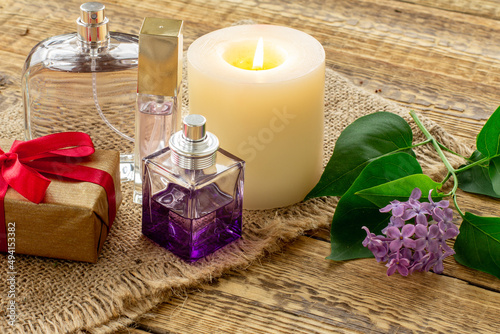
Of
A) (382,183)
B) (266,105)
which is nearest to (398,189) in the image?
(382,183)

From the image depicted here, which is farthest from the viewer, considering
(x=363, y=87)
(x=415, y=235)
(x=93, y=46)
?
(x=363, y=87)

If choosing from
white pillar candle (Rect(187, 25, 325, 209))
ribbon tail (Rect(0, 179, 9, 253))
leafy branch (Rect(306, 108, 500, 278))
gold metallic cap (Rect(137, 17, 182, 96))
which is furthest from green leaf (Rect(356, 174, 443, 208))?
ribbon tail (Rect(0, 179, 9, 253))

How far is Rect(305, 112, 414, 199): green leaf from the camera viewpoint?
26.9 inches

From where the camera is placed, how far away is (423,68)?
0.99 m

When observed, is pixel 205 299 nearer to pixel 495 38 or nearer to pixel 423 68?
pixel 423 68

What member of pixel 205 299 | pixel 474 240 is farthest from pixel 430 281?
pixel 205 299

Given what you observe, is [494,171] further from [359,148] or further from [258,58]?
[258,58]

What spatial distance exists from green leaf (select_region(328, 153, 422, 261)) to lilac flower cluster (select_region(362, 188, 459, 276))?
0.03 m

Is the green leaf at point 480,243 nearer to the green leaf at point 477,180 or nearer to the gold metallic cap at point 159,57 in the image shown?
the green leaf at point 477,180

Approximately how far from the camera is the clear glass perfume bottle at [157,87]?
2.08ft

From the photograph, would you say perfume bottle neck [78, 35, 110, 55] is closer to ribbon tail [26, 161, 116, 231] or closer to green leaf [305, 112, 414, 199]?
ribbon tail [26, 161, 116, 231]

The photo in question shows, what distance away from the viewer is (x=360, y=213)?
634 millimetres

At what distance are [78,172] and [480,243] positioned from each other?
1.20ft

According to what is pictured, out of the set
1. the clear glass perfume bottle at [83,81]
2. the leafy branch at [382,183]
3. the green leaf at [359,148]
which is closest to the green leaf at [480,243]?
the leafy branch at [382,183]
